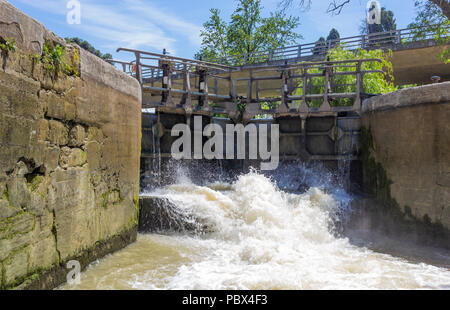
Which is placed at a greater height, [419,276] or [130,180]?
[130,180]

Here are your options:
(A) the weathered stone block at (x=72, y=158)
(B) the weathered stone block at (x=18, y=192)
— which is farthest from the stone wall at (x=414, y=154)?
(B) the weathered stone block at (x=18, y=192)

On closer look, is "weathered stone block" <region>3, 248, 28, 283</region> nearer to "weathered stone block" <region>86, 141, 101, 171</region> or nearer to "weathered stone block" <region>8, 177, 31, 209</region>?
"weathered stone block" <region>8, 177, 31, 209</region>

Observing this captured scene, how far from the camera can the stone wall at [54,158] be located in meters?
2.70

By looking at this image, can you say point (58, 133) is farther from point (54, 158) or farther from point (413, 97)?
point (413, 97)

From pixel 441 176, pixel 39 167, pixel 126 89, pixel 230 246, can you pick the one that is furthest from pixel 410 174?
pixel 39 167

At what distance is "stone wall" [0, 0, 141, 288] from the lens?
8.84 ft

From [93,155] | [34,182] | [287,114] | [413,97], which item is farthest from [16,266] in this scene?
[287,114]

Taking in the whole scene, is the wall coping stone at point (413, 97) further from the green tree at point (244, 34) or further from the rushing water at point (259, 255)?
the green tree at point (244, 34)

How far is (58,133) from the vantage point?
3.40 m

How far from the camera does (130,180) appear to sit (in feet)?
17.3
